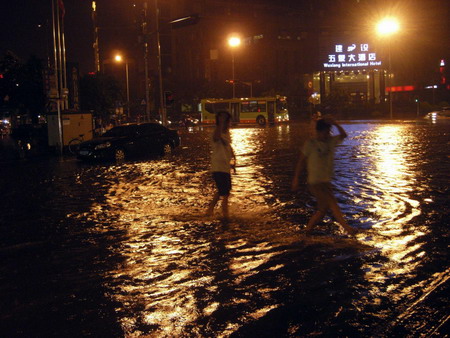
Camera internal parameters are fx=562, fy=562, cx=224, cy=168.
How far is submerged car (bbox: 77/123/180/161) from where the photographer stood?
21.2 m

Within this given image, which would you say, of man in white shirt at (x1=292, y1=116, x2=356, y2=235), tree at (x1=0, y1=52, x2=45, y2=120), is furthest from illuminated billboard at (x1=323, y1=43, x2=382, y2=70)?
man in white shirt at (x1=292, y1=116, x2=356, y2=235)

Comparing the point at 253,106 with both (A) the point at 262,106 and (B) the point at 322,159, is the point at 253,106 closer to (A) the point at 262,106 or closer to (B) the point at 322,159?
(A) the point at 262,106

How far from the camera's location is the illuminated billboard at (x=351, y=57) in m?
85.7

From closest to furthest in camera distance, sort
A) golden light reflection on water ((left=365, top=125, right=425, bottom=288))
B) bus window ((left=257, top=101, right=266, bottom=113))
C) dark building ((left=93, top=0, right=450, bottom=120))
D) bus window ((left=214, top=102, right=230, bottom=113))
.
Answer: golden light reflection on water ((left=365, top=125, right=425, bottom=288)) → bus window ((left=257, top=101, right=266, bottom=113)) → bus window ((left=214, top=102, right=230, bottom=113)) → dark building ((left=93, top=0, right=450, bottom=120))

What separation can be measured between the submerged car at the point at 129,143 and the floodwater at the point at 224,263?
760 centimetres

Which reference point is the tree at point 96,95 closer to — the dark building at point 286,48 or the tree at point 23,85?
the tree at point 23,85

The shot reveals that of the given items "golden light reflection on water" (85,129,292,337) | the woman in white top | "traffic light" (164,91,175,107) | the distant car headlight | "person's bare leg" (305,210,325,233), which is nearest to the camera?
"golden light reflection on water" (85,129,292,337)

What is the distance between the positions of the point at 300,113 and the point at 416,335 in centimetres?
7421

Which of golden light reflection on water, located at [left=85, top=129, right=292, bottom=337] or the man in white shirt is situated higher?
the man in white shirt

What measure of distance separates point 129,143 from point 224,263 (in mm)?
16029

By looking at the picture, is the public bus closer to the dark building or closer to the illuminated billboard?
the dark building

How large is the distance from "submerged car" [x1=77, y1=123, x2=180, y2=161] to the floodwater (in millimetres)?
7599

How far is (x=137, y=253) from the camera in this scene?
7.27 m

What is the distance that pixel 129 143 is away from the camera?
22062mm
